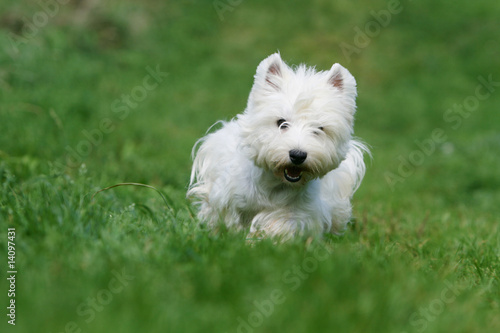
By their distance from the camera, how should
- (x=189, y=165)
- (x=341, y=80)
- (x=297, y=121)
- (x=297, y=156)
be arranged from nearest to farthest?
(x=297, y=156), (x=297, y=121), (x=341, y=80), (x=189, y=165)

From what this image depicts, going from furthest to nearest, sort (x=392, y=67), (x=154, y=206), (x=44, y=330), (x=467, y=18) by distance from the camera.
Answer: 1. (x=467, y=18)
2. (x=392, y=67)
3. (x=154, y=206)
4. (x=44, y=330)

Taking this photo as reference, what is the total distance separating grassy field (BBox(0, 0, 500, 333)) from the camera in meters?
2.52

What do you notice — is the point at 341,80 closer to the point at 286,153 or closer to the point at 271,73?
the point at 271,73

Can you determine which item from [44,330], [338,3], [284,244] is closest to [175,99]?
[338,3]

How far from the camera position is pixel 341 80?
4.29 meters

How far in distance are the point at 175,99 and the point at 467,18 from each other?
1103cm

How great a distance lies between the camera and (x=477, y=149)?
9.97 m

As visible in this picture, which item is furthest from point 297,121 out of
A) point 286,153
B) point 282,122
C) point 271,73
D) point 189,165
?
point 189,165

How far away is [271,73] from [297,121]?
50cm

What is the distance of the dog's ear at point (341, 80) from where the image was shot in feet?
14.0

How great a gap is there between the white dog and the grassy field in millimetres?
370

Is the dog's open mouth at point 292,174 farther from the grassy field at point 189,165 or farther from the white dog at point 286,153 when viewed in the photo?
the grassy field at point 189,165

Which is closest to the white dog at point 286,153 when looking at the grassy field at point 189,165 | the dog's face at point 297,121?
the dog's face at point 297,121

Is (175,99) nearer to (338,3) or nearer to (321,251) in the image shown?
(338,3)
